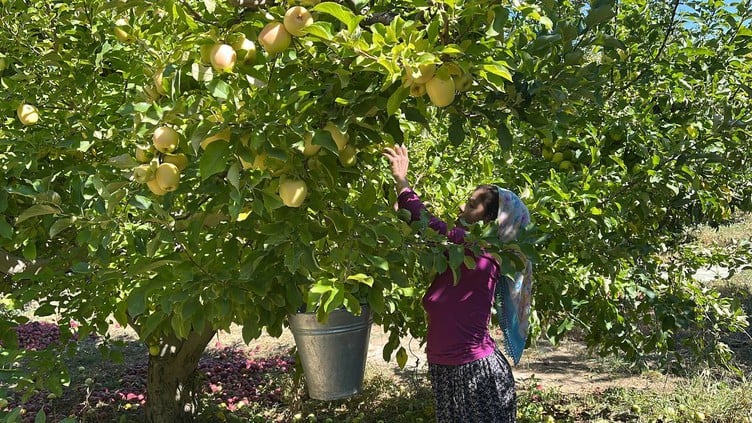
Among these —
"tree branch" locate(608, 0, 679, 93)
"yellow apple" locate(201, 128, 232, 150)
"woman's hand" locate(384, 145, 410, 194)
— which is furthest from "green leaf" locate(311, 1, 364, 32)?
"tree branch" locate(608, 0, 679, 93)

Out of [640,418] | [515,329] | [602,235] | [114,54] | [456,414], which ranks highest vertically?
[114,54]

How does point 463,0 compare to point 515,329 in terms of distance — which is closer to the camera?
point 463,0

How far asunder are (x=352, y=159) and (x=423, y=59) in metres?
0.45

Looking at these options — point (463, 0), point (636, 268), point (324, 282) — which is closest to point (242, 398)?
point (636, 268)

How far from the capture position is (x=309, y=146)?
127 centimetres

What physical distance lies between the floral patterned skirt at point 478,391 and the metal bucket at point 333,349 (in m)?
0.35

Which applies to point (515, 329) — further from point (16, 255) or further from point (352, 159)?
point (16, 255)

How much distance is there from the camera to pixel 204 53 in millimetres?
1238

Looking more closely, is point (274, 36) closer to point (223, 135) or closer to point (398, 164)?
point (223, 135)

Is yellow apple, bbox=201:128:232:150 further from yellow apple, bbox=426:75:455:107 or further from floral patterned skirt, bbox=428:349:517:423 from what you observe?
floral patterned skirt, bbox=428:349:517:423

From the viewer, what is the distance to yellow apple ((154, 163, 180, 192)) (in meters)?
1.36

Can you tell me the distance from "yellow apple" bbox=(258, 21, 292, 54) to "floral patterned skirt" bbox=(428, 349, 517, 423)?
1.50 m

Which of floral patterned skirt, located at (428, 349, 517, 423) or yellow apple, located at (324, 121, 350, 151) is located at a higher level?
yellow apple, located at (324, 121, 350, 151)

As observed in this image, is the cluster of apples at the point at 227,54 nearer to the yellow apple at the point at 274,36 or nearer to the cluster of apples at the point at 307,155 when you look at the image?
the yellow apple at the point at 274,36
